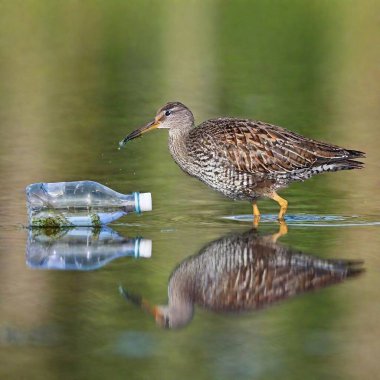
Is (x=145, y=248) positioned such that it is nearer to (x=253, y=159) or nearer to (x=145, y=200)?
(x=145, y=200)

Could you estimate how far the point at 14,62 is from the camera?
29078mm

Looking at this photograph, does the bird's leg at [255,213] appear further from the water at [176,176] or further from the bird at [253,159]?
the water at [176,176]

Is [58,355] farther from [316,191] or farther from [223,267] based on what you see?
[316,191]

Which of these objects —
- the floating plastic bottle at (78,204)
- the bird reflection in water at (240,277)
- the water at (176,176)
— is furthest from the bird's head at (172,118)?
the bird reflection in water at (240,277)

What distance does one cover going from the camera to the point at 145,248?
12.4 meters

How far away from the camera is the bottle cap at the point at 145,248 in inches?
479

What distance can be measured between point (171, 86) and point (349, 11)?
13.4m

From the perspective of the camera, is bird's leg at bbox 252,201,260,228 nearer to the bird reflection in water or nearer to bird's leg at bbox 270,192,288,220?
bird's leg at bbox 270,192,288,220

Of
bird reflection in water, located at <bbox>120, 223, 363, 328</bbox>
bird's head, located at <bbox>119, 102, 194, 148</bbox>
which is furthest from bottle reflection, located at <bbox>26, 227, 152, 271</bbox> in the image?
bird's head, located at <bbox>119, 102, 194, 148</bbox>

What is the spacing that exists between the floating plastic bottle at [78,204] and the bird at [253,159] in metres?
0.85

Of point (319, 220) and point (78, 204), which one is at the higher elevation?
point (78, 204)

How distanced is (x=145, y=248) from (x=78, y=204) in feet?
4.77

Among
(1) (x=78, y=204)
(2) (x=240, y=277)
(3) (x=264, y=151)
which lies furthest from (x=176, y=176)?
(2) (x=240, y=277)

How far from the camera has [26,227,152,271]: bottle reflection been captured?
11828mm
